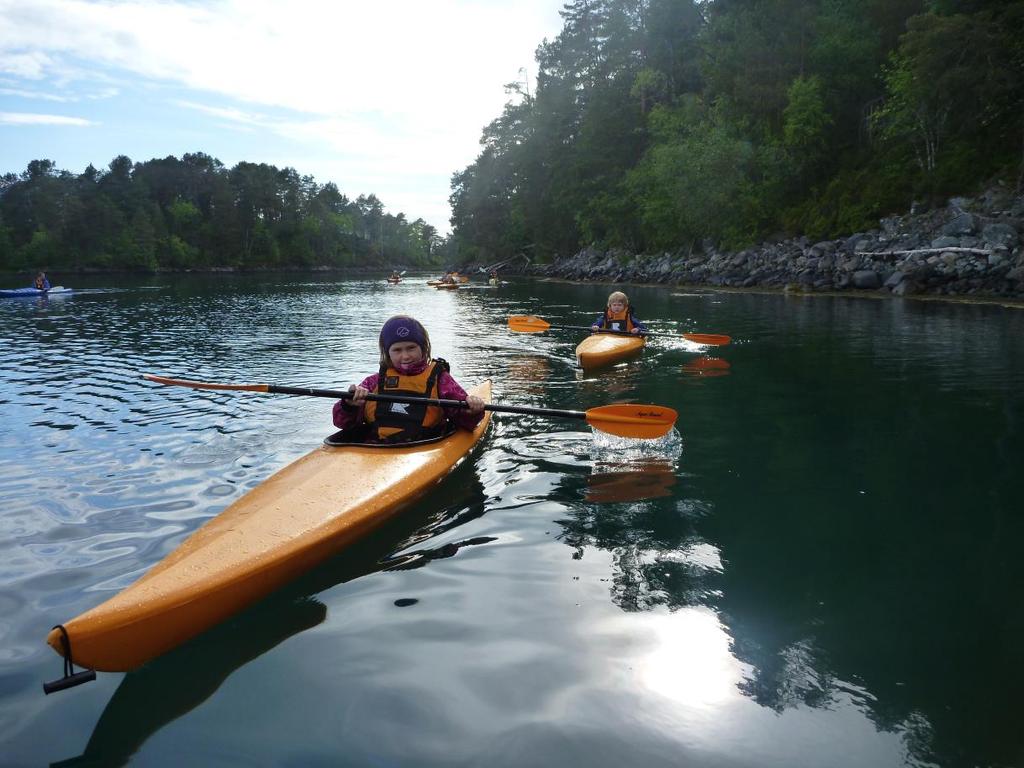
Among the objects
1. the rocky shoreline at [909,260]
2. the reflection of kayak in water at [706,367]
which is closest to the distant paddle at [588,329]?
the reflection of kayak in water at [706,367]

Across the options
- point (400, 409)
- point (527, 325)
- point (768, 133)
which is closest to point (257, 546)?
point (400, 409)

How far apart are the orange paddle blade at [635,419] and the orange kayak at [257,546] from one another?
1.33 m

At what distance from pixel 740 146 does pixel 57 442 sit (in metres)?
35.7

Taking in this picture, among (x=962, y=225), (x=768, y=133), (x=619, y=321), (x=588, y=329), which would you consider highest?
(x=768, y=133)

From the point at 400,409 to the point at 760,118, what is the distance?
3707 centimetres

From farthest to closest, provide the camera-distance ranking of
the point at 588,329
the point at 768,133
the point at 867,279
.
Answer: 1. the point at 768,133
2. the point at 867,279
3. the point at 588,329

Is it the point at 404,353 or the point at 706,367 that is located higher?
the point at 404,353

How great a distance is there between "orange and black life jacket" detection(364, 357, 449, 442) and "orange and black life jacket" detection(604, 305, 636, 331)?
23.0ft

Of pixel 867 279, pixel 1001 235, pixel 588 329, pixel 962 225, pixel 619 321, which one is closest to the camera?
pixel 619 321

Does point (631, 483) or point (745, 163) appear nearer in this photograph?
point (631, 483)

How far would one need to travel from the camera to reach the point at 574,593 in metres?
3.64

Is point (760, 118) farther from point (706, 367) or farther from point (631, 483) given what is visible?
point (631, 483)

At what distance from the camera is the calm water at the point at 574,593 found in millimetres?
2543

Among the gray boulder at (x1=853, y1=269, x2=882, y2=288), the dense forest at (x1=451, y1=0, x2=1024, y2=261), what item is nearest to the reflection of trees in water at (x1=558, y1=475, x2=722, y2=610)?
the gray boulder at (x1=853, y1=269, x2=882, y2=288)
